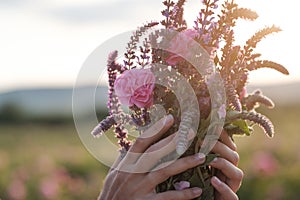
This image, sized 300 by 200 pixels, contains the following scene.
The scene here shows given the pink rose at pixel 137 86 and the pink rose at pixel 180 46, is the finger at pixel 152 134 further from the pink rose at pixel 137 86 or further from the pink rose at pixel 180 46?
the pink rose at pixel 180 46

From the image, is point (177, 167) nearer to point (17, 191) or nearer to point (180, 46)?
point (180, 46)

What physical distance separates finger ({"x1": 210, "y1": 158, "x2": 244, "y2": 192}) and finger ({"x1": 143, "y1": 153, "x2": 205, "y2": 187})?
0.07 metres

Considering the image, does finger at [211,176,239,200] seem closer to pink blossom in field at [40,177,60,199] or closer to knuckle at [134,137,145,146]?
knuckle at [134,137,145,146]

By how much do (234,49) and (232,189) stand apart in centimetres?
51

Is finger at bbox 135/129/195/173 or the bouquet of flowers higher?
the bouquet of flowers

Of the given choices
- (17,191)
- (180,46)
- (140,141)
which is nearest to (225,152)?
(140,141)

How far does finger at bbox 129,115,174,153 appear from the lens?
96.3 inches

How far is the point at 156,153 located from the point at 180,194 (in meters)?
0.16

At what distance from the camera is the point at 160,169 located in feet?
8.20

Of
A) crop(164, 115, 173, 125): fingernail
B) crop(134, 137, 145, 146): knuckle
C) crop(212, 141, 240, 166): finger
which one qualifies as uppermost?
crop(164, 115, 173, 125): fingernail

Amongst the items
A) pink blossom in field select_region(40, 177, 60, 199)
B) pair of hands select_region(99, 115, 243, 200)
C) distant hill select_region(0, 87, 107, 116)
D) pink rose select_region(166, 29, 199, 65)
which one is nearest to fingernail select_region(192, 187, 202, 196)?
pair of hands select_region(99, 115, 243, 200)

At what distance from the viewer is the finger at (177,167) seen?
2.46m

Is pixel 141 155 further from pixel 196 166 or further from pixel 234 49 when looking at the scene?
→ pixel 234 49

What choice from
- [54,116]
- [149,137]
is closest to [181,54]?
[149,137]
